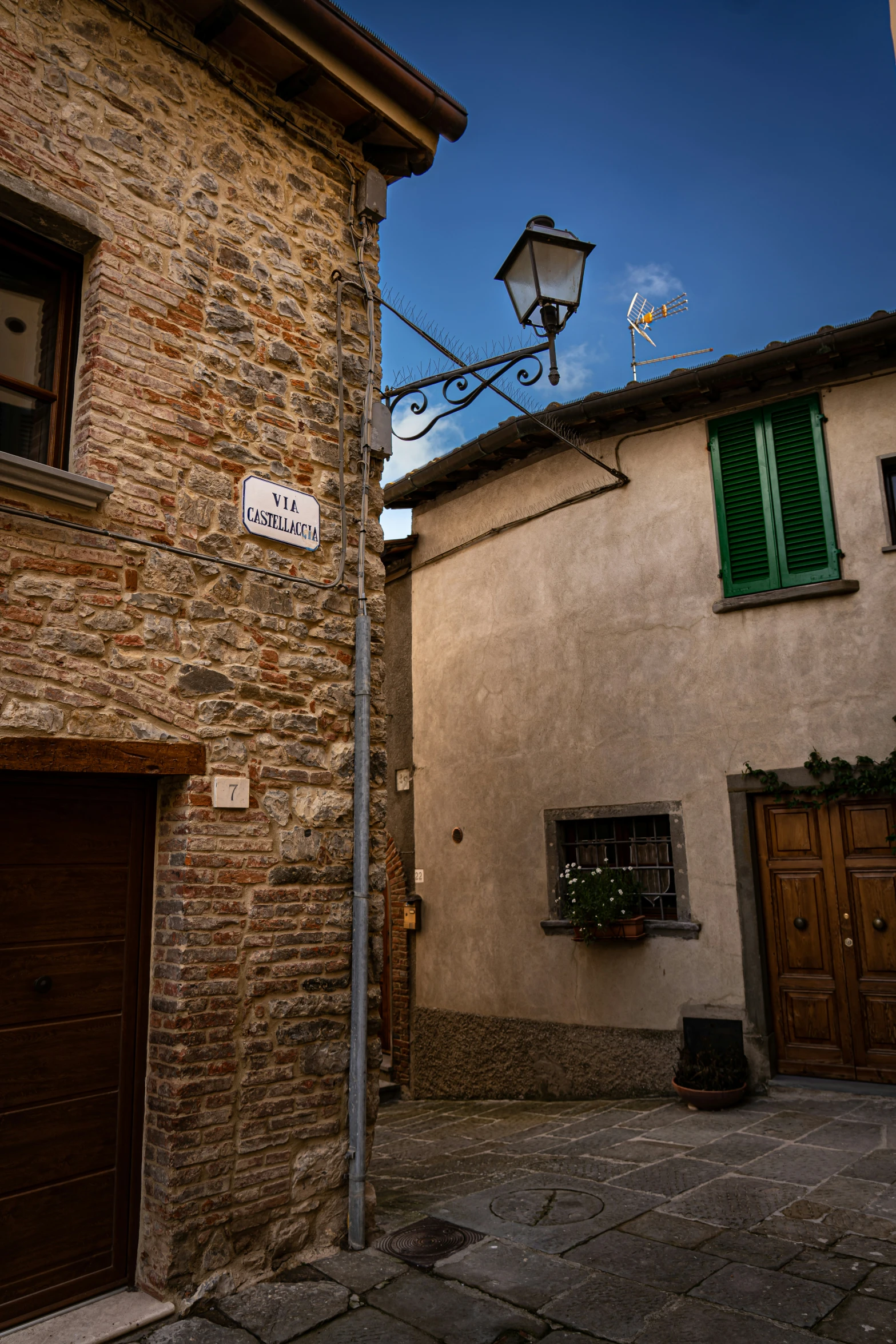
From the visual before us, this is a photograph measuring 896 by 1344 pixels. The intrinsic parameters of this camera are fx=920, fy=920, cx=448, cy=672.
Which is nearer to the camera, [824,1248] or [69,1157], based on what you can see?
[69,1157]

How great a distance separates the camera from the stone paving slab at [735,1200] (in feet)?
13.7

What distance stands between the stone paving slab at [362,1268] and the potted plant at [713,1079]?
3276mm

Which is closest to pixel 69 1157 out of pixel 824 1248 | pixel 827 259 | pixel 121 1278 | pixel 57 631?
pixel 121 1278

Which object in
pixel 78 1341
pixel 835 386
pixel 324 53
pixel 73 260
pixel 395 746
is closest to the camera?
pixel 78 1341

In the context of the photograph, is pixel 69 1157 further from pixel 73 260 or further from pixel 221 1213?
pixel 73 260

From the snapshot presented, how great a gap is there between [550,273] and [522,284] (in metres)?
0.16

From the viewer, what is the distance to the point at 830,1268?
356 cm

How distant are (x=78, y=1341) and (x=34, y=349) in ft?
12.1

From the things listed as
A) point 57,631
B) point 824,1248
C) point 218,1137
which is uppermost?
point 57,631

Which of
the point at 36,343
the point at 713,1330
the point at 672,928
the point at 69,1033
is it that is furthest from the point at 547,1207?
the point at 36,343

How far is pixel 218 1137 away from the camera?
143 inches

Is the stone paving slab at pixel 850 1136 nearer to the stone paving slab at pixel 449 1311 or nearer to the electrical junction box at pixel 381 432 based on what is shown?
the stone paving slab at pixel 449 1311

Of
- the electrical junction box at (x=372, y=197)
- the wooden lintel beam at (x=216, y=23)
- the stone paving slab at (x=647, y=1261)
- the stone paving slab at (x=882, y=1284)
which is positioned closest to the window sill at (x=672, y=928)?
the stone paving slab at (x=647, y=1261)

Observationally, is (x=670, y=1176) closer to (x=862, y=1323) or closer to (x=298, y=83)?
(x=862, y=1323)
